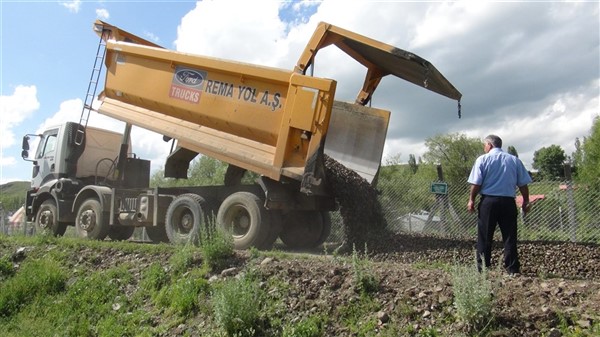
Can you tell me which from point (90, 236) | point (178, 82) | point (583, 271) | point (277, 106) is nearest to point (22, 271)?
point (90, 236)

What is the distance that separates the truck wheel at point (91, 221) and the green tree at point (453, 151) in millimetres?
36631

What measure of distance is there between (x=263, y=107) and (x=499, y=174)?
160 inches

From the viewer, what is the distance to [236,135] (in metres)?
8.77

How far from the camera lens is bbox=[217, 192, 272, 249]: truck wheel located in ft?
27.4

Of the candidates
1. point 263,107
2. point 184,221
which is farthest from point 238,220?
point 263,107

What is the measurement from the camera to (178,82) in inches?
375

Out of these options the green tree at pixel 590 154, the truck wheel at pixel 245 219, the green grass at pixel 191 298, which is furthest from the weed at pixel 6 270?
the green tree at pixel 590 154

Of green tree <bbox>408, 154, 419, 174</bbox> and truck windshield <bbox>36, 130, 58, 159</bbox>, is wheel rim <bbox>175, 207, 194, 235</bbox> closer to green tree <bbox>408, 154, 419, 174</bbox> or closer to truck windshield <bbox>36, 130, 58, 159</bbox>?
truck windshield <bbox>36, 130, 58, 159</bbox>

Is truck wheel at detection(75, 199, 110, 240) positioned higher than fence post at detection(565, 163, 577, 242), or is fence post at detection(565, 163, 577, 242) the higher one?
fence post at detection(565, 163, 577, 242)

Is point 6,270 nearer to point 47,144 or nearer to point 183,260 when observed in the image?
point 183,260

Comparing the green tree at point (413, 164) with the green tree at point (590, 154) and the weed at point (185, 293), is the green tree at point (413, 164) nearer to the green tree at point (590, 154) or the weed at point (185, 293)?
the green tree at point (590, 154)

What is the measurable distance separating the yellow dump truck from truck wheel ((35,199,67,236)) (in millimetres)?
34

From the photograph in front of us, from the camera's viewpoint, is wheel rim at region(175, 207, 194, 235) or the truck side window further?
the truck side window

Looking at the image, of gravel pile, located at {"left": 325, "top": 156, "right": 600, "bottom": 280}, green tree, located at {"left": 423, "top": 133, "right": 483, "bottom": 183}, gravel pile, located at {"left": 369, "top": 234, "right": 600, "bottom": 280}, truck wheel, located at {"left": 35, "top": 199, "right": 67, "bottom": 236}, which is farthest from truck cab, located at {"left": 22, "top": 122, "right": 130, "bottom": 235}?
green tree, located at {"left": 423, "top": 133, "right": 483, "bottom": 183}
